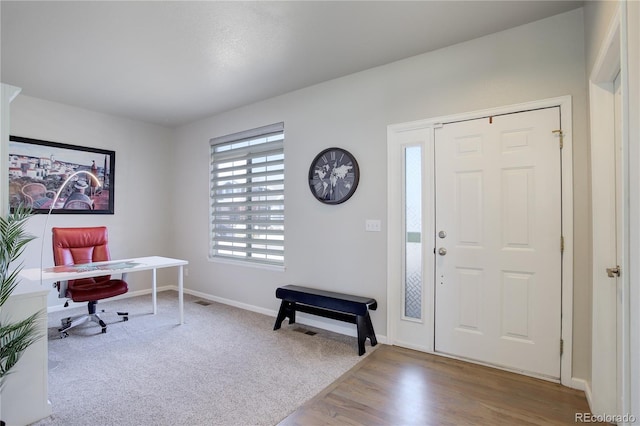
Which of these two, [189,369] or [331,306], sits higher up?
[331,306]

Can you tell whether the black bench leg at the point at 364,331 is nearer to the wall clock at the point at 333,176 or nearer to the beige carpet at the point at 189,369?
the beige carpet at the point at 189,369

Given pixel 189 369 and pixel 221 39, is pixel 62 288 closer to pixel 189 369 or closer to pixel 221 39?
pixel 189 369

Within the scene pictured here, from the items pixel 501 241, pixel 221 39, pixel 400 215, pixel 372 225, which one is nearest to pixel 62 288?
pixel 221 39

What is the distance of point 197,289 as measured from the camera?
484 centimetres

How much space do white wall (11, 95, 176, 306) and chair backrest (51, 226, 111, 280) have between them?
834 millimetres

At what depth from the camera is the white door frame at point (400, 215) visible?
7.34ft

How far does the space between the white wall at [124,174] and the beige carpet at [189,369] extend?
3.93 ft

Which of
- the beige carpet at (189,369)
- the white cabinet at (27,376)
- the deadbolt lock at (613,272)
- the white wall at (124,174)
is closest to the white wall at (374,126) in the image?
the deadbolt lock at (613,272)

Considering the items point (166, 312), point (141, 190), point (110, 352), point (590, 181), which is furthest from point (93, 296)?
point (590, 181)

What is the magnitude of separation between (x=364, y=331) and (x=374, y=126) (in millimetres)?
1955

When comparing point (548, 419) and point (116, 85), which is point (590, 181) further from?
point (116, 85)

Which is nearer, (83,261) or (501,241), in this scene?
(501,241)

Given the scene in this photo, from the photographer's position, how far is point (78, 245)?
3.48 meters

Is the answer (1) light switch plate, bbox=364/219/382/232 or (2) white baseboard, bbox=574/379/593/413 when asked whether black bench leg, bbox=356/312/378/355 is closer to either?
(1) light switch plate, bbox=364/219/382/232
